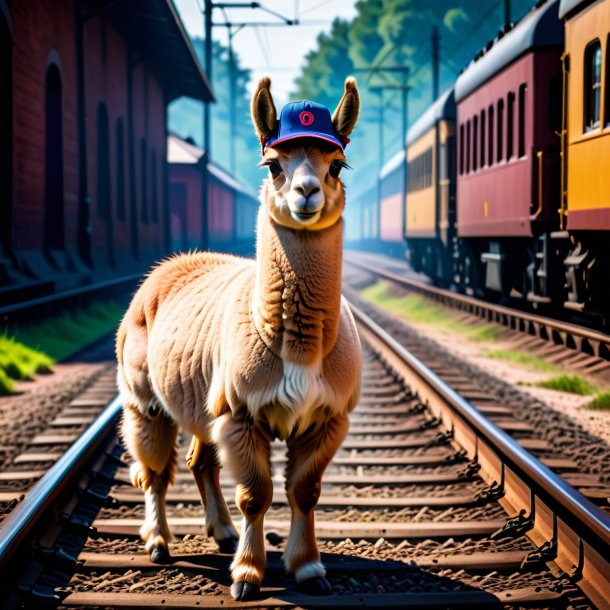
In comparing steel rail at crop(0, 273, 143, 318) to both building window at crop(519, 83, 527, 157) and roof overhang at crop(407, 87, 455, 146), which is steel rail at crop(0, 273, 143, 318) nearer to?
building window at crop(519, 83, 527, 157)

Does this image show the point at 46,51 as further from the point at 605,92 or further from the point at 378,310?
the point at 605,92

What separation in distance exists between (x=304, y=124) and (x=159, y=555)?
2211 mm

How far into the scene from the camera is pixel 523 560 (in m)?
4.70

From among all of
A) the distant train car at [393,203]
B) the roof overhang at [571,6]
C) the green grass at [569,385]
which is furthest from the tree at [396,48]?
the green grass at [569,385]

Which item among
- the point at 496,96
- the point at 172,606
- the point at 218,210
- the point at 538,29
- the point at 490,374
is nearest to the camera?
the point at 172,606

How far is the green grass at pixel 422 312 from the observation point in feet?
51.0

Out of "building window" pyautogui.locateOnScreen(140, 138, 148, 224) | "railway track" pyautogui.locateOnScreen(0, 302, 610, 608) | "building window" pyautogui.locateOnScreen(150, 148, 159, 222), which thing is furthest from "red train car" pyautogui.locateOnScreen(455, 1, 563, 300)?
"building window" pyautogui.locateOnScreen(150, 148, 159, 222)

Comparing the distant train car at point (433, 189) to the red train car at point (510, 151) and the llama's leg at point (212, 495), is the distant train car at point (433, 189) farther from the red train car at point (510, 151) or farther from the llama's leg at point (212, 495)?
the llama's leg at point (212, 495)

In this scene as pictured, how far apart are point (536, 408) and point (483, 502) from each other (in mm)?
3327

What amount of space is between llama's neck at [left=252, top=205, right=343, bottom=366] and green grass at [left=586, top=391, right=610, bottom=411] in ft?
17.6

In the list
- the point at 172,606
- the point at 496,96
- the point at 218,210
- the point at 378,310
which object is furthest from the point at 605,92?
the point at 218,210

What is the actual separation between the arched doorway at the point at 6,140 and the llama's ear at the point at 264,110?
12.9m

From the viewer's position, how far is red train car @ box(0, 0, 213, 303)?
16578mm

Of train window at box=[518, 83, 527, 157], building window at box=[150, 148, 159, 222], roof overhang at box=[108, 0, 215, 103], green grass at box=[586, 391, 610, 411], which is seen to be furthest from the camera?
building window at box=[150, 148, 159, 222]
